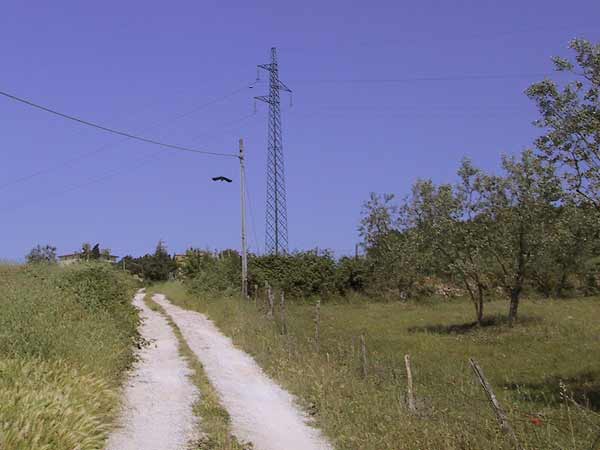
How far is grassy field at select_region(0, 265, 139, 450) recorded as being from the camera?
24.4 ft

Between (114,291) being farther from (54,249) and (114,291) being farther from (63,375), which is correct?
(54,249)

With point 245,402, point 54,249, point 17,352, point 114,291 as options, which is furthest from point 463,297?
point 17,352

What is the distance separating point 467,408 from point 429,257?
18.6 m

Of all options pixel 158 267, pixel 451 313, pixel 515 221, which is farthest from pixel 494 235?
pixel 158 267

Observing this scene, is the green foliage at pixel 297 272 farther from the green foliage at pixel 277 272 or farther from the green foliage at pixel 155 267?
the green foliage at pixel 155 267

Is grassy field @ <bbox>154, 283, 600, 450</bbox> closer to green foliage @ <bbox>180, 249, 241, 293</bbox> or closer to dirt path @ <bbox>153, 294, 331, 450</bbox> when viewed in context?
dirt path @ <bbox>153, 294, 331, 450</bbox>

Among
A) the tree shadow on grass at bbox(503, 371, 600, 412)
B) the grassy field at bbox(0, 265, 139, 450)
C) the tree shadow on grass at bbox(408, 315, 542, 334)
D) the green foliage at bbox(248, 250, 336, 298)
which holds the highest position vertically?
the green foliage at bbox(248, 250, 336, 298)

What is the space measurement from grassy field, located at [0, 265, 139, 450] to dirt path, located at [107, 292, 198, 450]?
12.6 inches

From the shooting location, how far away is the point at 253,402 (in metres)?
12.3

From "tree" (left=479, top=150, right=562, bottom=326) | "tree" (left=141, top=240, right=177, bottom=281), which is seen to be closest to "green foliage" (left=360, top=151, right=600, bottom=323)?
"tree" (left=479, top=150, right=562, bottom=326)

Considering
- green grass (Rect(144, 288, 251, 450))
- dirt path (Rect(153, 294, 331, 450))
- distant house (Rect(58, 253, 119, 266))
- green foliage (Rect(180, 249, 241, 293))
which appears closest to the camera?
Result: green grass (Rect(144, 288, 251, 450))

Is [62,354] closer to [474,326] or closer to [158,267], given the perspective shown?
[474,326]

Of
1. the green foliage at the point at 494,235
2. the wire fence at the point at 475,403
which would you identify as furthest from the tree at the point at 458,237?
the wire fence at the point at 475,403

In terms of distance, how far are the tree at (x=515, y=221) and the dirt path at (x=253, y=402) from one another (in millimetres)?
12246
